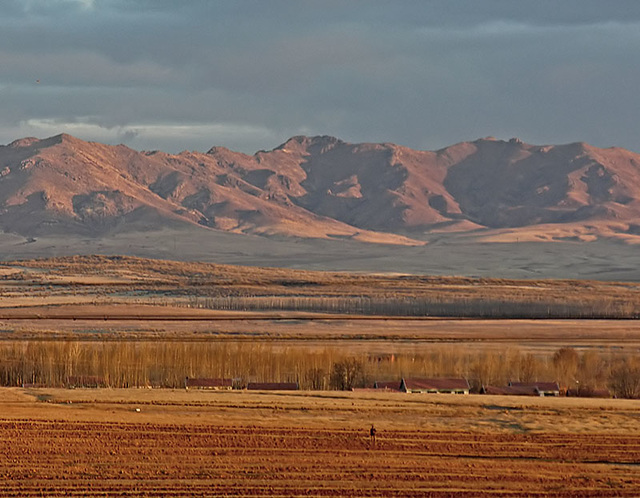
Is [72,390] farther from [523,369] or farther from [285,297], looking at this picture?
[285,297]

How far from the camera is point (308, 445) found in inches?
1224

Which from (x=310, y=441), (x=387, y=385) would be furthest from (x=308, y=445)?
(x=387, y=385)

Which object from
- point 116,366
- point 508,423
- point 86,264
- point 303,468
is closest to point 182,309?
point 116,366

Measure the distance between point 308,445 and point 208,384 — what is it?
17536mm

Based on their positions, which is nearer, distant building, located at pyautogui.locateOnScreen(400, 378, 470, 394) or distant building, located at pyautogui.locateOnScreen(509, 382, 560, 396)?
distant building, located at pyautogui.locateOnScreen(509, 382, 560, 396)

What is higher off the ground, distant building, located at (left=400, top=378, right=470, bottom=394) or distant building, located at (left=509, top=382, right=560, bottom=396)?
distant building, located at (left=509, top=382, right=560, bottom=396)

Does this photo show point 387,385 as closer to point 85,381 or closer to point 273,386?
point 273,386

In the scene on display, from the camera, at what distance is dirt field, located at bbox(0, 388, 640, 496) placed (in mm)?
26406

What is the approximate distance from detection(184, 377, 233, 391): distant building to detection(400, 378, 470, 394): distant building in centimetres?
815

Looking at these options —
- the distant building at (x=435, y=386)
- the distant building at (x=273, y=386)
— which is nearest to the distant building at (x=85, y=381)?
the distant building at (x=273, y=386)

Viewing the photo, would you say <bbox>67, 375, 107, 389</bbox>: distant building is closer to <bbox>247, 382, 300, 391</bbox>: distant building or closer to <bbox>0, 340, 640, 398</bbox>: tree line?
<bbox>0, 340, 640, 398</bbox>: tree line

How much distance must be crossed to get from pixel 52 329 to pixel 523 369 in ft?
122

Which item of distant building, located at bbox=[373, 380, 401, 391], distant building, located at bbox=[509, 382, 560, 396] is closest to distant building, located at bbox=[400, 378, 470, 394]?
distant building, located at bbox=[373, 380, 401, 391]

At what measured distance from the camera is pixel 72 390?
140 ft
